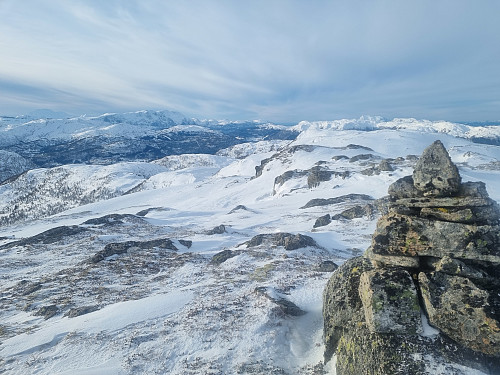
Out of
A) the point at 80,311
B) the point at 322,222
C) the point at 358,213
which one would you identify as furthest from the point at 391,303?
the point at 358,213

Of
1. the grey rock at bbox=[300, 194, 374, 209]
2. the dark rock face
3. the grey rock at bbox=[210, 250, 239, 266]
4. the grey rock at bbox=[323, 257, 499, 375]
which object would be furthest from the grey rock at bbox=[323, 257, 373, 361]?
the grey rock at bbox=[300, 194, 374, 209]

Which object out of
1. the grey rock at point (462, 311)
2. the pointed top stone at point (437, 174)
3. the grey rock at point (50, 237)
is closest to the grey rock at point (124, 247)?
the grey rock at point (50, 237)

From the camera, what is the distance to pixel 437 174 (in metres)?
10.8

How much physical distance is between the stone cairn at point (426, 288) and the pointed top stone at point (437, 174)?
33mm

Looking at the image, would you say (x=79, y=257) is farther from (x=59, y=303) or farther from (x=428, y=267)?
(x=428, y=267)

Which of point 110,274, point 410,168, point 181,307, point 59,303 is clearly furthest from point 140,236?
point 410,168

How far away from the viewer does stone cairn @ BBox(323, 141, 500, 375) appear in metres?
8.45

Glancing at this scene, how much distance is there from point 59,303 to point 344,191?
52.4m

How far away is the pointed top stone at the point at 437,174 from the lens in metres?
10.7

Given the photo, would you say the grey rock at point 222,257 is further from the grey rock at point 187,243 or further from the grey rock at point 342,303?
the grey rock at point 342,303

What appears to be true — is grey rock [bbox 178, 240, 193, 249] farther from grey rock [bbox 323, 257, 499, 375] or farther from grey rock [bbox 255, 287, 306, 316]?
grey rock [bbox 323, 257, 499, 375]

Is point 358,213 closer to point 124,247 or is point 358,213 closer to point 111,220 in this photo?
point 124,247

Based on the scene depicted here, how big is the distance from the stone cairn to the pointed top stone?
0.03m

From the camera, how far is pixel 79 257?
101ft
